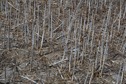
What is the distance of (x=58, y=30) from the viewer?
1.88 metres

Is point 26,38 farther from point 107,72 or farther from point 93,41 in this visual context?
point 107,72

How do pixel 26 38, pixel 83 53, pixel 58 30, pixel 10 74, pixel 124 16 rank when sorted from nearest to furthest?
pixel 10 74 < pixel 83 53 < pixel 26 38 < pixel 58 30 < pixel 124 16

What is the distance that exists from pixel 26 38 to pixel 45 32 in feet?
0.50

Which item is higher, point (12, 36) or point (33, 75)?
point (12, 36)

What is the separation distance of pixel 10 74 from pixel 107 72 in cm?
49

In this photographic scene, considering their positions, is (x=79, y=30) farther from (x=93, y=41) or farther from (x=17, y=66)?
(x=17, y=66)

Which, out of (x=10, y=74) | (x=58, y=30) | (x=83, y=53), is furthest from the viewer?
(x=58, y=30)

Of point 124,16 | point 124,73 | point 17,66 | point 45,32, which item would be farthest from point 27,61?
point 124,16

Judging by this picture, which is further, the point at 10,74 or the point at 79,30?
the point at 79,30

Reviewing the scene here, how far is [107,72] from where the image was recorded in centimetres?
155

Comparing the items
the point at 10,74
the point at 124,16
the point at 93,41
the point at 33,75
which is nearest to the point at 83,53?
the point at 93,41

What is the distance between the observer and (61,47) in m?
1.71

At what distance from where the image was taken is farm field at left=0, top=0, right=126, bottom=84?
58.6 inches

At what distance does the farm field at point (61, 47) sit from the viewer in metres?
1.49
